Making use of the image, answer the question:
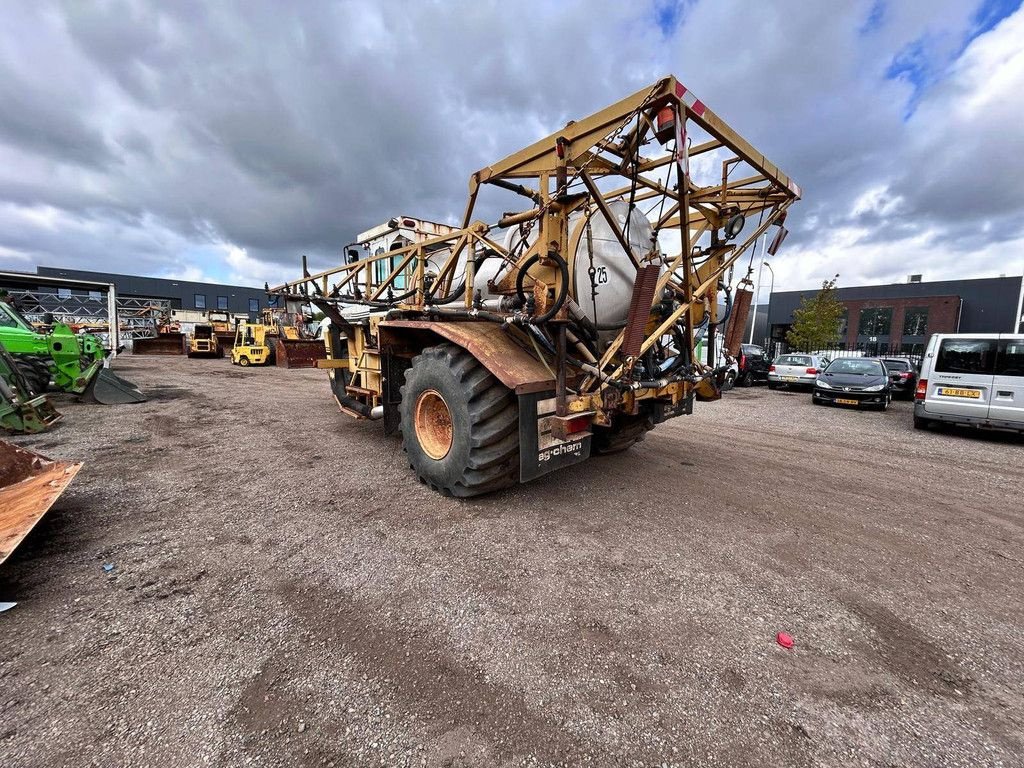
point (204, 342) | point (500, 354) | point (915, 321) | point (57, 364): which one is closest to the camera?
point (500, 354)

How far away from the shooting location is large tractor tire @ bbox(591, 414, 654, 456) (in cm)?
461

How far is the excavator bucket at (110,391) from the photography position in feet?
26.6

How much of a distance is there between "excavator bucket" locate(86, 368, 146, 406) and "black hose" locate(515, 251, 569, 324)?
8640 millimetres

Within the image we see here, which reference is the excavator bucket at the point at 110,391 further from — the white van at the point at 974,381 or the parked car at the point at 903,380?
the parked car at the point at 903,380

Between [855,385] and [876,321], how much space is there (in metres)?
30.8

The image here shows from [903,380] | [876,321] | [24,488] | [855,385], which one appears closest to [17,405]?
[24,488]

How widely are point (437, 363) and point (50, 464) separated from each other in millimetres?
3268

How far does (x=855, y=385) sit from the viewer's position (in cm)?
1038

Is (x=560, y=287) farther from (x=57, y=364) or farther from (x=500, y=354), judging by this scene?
(x=57, y=364)

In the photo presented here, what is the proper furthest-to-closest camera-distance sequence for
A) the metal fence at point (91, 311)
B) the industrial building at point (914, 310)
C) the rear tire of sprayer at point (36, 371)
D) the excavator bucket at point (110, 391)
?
the industrial building at point (914, 310), the metal fence at point (91, 311), the excavator bucket at point (110, 391), the rear tire of sprayer at point (36, 371)

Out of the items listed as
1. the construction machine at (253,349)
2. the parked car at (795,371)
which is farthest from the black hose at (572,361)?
the construction machine at (253,349)

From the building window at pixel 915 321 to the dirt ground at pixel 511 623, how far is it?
36.1m

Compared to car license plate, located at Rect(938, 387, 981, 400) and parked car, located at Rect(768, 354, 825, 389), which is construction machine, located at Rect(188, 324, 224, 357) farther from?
car license plate, located at Rect(938, 387, 981, 400)

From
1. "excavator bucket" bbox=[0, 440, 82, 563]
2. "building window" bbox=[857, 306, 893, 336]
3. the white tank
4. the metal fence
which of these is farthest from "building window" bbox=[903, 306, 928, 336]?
the metal fence
